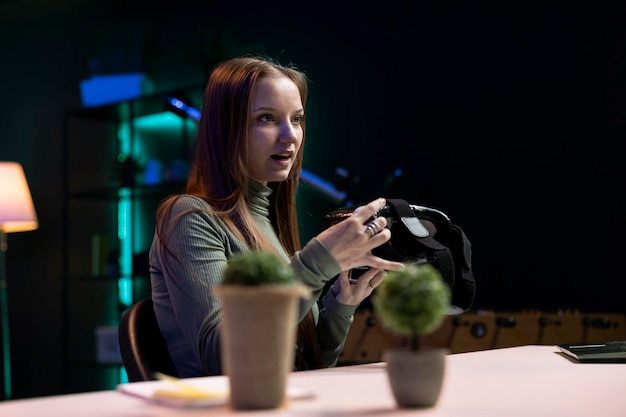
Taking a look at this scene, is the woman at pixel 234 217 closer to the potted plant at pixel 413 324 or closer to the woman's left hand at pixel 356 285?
the woman's left hand at pixel 356 285

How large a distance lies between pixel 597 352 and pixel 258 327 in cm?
91

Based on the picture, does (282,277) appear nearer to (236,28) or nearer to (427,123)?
(427,123)

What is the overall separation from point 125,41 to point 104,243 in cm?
125

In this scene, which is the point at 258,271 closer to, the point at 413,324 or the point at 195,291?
the point at 413,324

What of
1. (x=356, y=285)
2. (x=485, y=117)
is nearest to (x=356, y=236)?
(x=356, y=285)

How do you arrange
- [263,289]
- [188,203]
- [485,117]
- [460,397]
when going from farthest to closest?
[485,117]
[188,203]
[460,397]
[263,289]

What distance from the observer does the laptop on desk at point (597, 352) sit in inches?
59.2

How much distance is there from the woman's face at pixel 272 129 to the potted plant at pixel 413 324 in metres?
0.97

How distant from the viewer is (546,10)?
3979 millimetres

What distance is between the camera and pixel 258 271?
894mm

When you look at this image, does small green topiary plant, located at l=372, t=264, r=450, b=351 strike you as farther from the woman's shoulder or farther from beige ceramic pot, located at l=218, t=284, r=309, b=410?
the woman's shoulder

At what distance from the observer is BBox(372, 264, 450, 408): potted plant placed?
2.99 feet

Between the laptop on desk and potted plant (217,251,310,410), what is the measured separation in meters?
0.79

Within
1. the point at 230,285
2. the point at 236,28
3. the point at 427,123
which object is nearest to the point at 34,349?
the point at 236,28
